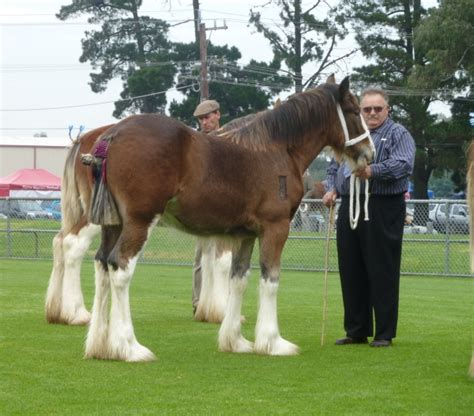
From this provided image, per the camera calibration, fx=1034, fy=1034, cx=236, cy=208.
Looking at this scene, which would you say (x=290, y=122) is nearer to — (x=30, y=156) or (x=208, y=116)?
(x=208, y=116)

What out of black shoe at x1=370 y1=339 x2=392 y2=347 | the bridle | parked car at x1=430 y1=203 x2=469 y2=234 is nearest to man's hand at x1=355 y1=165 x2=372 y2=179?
the bridle

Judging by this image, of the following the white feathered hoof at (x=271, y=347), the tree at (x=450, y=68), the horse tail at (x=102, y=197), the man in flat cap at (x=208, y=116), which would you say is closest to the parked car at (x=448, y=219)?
the man in flat cap at (x=208, y=116)

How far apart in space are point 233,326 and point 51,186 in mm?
41452

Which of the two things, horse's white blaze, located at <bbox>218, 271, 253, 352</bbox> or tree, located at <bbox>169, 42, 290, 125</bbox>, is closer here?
horse's white blaze, located at <bbox>218, 271, 253, 352</bbox>

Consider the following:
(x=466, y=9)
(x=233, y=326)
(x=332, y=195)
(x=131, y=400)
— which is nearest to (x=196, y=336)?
(x=233, y=326)

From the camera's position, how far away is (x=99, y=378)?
7355mm

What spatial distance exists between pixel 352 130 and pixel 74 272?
350 centimetres

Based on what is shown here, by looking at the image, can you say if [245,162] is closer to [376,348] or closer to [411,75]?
[376,348]

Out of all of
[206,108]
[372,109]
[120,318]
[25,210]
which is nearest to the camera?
[120,318]

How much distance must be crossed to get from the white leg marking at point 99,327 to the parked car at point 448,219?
11.9m

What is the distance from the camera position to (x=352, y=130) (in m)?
9.31

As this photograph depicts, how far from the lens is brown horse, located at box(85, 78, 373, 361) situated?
26.3 feet

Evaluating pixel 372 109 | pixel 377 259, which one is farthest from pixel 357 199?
pixel 372 109

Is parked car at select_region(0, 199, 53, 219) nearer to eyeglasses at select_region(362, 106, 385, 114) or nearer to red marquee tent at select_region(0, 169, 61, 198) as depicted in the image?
eyeglasses at select_region(362, 106, 385, 114)
